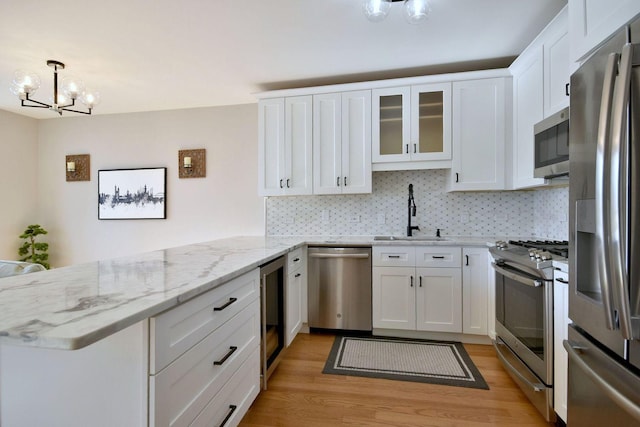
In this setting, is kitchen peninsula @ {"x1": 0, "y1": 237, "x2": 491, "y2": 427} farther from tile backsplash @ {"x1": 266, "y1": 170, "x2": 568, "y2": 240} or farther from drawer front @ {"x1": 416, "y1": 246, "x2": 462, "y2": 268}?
tile backsplash @ {"x1": 266, "y1": 170, "x2": 568, "y2": 240}

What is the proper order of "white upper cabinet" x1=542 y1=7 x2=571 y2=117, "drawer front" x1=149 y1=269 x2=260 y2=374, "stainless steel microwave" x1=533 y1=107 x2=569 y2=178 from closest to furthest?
"drawer front" x1=149 y1=269 x2=260 y2=374 → "stainless steel microwave" x1=533 y1=107 x2=569 y2=178 → "white upper cabinet" x1=542 y1=7 x2=571 y2=117

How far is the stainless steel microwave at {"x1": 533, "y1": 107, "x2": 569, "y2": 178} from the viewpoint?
6.06 ft

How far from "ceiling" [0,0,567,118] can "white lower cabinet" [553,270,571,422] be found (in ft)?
5.95

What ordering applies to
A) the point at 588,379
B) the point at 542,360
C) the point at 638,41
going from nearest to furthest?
the point at 638,41 → the point at 588,379 → the point at 542,360

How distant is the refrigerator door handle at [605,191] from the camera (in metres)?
0.79

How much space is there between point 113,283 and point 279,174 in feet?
7.13

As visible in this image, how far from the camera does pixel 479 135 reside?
2.81 meters

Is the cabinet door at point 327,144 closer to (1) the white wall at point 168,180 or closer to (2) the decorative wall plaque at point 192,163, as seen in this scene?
(1) the white wall at point 168,180

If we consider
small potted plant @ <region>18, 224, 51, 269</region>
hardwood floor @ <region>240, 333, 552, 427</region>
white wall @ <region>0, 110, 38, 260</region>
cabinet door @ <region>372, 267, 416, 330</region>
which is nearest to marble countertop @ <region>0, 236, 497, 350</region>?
hardwood floor @ <region>240, 333, 552, 427</region>

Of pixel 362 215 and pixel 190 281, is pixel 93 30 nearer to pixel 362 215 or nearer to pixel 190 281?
pixel 190 281

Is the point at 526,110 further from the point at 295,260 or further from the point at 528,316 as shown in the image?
the point at 295,260

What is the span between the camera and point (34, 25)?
2.20m

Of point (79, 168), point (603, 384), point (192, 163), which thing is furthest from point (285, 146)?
point (79, 168)

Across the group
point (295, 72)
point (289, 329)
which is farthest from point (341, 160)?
point (289, 329)
